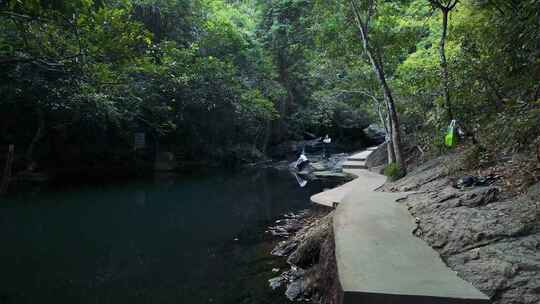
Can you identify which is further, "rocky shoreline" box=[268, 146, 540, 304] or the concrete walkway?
"rocky shoreline" box=[268, 146, 540, 304]

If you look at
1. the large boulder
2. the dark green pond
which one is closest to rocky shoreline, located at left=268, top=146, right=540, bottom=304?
the dark green pond

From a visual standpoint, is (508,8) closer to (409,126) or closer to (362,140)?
(409,126)

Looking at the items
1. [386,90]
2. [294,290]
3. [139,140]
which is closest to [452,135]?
Result: [386,90]

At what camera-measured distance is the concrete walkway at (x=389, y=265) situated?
2439mm

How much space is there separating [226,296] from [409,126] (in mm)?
9905

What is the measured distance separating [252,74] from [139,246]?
15216 mm

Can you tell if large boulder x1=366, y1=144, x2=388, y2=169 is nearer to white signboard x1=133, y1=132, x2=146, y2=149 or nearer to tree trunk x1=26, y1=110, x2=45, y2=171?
white signboard x1=133, y1=132, x2=146, y2=149

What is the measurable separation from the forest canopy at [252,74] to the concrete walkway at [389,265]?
142cm

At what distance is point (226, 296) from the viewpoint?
4.54 m

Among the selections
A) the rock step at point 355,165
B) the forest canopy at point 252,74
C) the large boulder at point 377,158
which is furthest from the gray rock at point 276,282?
the rock step at point 355,165

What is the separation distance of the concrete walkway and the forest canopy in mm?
1419

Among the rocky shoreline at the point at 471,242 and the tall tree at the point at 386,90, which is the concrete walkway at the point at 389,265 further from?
the tall tree at the point at 386,90

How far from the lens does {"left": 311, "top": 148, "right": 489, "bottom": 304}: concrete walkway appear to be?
2439 millimetres

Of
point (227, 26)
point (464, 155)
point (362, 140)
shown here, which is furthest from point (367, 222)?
point (362, 140)
